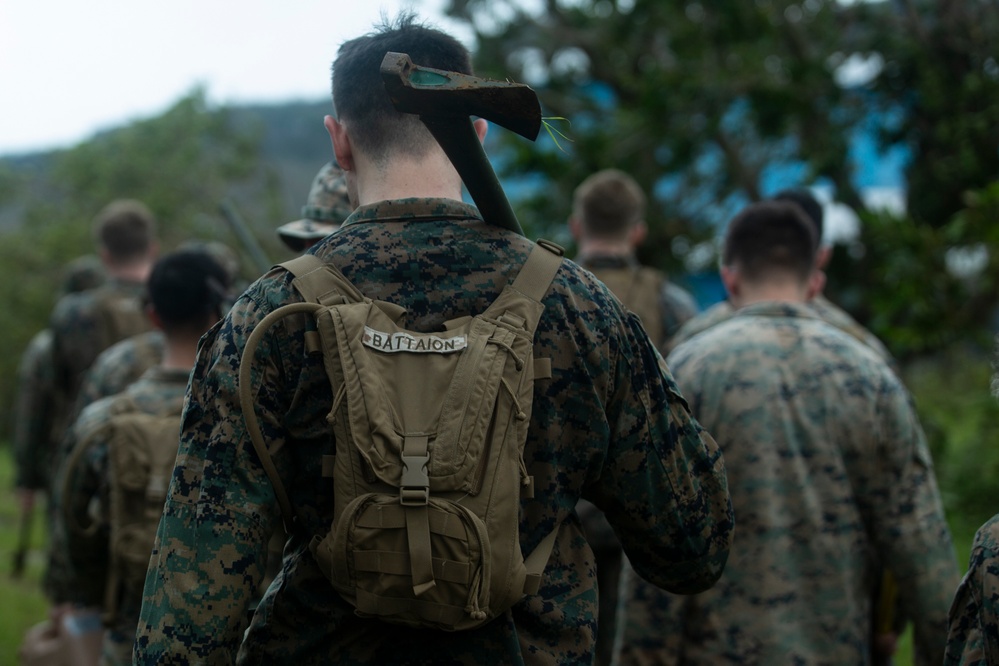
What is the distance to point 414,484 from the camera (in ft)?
6.19

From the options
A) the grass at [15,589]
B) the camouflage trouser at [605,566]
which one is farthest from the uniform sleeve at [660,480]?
the grass at [15,589]

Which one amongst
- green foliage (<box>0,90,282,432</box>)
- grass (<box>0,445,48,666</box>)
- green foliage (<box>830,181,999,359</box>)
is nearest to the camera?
grass (<box>0,445,48,666</box>)

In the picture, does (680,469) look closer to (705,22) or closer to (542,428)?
(542,428)

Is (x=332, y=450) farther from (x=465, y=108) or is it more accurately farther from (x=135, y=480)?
(x=135, y=480)

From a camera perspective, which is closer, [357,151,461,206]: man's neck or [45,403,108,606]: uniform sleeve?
[357,151,461,206]: man's neck

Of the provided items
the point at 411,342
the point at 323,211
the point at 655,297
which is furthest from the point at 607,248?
the point at 411,342

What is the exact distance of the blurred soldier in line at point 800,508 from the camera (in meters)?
3.46

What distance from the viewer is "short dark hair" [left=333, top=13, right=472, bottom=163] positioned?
7.38 feet

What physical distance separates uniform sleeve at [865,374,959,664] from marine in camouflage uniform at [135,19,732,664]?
1.26 m

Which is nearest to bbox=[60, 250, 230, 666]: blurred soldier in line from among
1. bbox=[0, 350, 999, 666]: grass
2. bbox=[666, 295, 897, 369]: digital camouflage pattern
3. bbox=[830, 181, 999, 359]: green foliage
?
bbox=[666, 295, 897, 369]: digital camouflage pattern

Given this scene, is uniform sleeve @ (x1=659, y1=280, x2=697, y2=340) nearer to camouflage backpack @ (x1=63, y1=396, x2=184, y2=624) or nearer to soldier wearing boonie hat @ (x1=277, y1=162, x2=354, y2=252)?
soldier wearing boonie hat @ (x1=277, y1=162, x2=354, y2=252)

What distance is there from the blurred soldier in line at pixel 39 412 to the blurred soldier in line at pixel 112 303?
293mm

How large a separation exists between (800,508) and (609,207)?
212cm

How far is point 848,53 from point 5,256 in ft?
36.8
